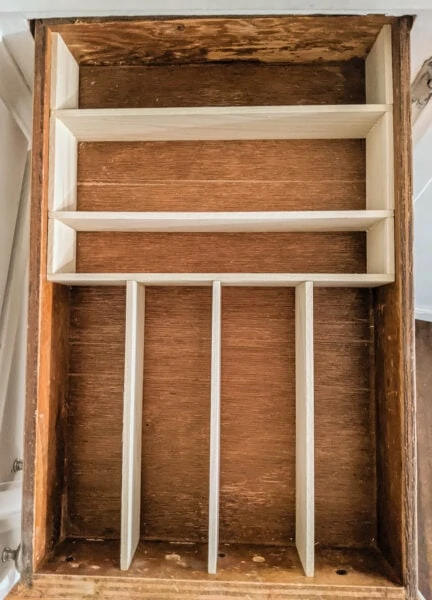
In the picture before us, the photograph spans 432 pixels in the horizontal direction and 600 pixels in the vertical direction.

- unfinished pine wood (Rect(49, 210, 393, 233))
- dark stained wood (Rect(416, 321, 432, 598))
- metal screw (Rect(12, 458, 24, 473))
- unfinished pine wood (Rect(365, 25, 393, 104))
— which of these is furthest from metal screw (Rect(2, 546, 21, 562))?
dark stained wood (Rect(416, 321, 432, 598))

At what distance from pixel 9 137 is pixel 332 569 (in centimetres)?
125

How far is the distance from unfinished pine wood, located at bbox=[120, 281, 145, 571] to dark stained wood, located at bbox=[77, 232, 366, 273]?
4.7 inches

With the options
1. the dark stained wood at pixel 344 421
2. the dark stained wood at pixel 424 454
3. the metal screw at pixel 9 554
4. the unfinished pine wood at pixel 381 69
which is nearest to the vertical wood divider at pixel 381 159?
the unfinished pine wood at pixel 381 69

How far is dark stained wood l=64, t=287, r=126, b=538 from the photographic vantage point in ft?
4.19

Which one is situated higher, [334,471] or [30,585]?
[334,471]

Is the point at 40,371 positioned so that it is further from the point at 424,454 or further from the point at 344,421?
the point at 424,454

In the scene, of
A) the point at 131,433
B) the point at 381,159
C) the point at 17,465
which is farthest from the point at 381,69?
the point at 17,465

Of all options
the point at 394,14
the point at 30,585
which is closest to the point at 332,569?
the point at 30,585

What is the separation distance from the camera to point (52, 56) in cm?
116

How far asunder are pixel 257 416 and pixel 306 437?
0.18m

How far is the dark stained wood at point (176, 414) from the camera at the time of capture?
1268mm

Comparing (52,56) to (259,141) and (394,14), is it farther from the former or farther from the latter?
(394,14)

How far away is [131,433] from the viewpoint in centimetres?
114

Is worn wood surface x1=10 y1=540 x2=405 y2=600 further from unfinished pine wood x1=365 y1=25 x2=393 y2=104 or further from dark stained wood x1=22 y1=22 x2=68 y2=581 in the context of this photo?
unfinished pine wood x1=365 y1=25 x2=393 y2=104
